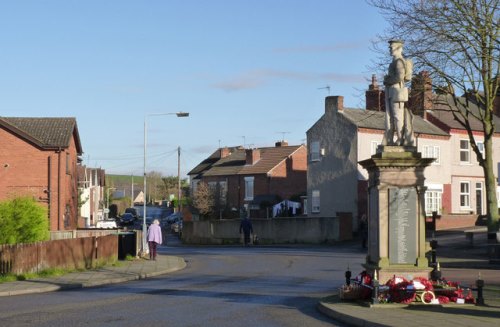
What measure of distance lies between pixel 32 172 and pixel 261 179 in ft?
91.3

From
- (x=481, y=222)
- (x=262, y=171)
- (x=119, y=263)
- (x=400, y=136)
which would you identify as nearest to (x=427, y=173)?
(x=481, y=222)

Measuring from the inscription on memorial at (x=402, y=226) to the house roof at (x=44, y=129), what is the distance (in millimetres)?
34871

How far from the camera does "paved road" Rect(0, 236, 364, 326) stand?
556 inches

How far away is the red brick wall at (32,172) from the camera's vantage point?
47812 mm

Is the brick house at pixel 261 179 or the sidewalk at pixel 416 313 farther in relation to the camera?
the brick house at pixel 261 179

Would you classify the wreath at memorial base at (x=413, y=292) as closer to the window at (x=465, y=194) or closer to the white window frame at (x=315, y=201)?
the white window frame at (x=315, y=201)

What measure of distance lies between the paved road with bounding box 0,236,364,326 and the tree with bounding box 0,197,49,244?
544 centimetres

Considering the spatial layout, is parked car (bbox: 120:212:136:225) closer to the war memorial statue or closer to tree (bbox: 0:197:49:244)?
tree (bbox: 0:197:49:244)

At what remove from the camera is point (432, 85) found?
3300 cm

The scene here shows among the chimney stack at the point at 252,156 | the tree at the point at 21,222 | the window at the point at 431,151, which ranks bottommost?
the tree at the point at 21,222

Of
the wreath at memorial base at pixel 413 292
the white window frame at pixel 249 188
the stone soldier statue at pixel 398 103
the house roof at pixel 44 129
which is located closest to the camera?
the wreath at memorial base at pixel 413 292

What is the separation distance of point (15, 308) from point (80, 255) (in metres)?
11.3

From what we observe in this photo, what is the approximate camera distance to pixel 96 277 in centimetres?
2458

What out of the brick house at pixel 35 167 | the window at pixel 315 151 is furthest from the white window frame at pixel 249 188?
the brick house at pixel 35 167
